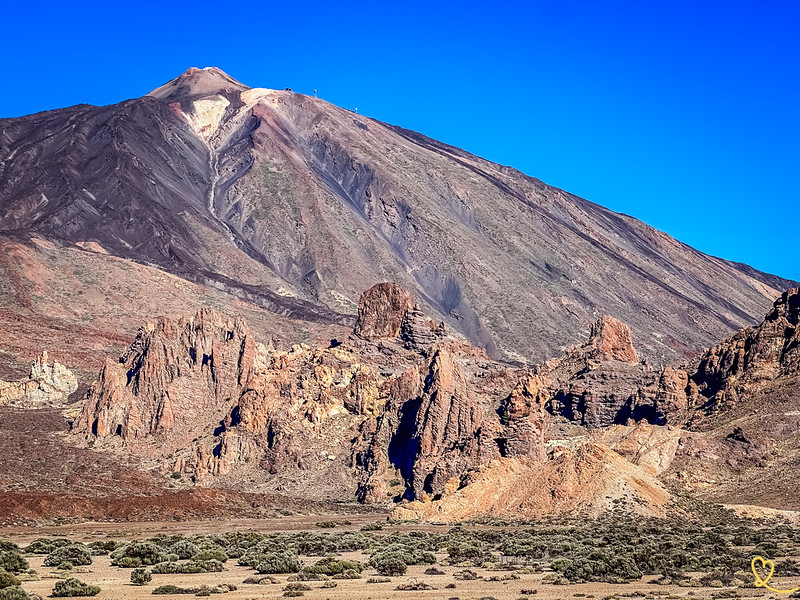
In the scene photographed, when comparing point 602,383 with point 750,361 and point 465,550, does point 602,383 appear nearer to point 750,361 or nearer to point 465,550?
point 750,361

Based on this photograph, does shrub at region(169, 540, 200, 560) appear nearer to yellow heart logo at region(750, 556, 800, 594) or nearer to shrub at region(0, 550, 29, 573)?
shrub at region(0, 550, 29, 573)

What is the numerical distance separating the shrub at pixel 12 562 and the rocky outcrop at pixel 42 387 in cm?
7579

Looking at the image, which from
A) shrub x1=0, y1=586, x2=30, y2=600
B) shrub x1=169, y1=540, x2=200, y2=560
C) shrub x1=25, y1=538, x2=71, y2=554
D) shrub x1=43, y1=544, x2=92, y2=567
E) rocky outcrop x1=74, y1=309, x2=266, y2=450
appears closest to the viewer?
shrub x1=0, y1=586, x2=30, y2=600

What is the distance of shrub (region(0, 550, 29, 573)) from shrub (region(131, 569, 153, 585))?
12.8 feet

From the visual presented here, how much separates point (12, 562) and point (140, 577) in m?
5.22

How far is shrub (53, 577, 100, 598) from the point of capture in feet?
108

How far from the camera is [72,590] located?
33.0 metres

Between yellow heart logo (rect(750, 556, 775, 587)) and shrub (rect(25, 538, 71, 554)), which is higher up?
yellow heart logo (rect(750, 556, 775, 587))

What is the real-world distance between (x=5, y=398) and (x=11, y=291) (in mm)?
64195

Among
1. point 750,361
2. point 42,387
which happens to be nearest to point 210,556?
point 750,361

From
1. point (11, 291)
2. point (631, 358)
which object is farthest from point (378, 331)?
point (11, 291)

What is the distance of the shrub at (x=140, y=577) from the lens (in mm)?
35681

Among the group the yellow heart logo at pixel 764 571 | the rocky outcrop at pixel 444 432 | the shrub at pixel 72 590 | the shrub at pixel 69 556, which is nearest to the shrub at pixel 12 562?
the shrub at pixel 69 556

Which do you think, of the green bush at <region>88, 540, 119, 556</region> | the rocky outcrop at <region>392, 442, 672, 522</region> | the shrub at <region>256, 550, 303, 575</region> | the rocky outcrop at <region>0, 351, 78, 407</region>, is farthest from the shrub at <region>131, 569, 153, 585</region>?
the rocky outcrop at <region>0, 351, 78, 407</region>
